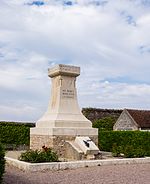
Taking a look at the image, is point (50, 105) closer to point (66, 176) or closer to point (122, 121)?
point (66, 176)

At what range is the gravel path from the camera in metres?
8.89

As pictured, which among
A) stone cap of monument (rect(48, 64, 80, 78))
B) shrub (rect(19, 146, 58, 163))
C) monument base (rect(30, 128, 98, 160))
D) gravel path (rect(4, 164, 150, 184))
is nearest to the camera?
gravel path (rect(4, 164, 150, 184))

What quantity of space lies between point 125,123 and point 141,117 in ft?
5.99

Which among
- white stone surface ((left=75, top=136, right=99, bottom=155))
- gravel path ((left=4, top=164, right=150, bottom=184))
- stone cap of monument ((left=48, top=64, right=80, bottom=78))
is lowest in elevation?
gravel path ((left=4, top=164, right=150, bottom=184))

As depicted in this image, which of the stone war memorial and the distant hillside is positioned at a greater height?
the distant hillside

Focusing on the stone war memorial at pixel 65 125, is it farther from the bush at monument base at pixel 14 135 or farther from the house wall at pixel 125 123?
the house wall at pixel 125 123

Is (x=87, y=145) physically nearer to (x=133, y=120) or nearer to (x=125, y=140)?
(x=125, y=140)

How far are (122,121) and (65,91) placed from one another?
20418 millimetres

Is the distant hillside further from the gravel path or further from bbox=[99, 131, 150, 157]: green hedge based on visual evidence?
the gravel path

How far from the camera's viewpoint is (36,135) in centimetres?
1591

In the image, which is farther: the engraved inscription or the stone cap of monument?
the engraved inscription

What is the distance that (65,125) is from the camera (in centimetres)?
1501

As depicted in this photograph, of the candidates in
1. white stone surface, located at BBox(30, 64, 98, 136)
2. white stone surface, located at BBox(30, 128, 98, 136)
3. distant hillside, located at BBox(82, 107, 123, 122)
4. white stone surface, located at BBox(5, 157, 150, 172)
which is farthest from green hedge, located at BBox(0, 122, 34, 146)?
distant hillside, located at BBox(82, 107, 123, 122)

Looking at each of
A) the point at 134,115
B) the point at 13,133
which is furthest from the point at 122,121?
the point at 13,133
